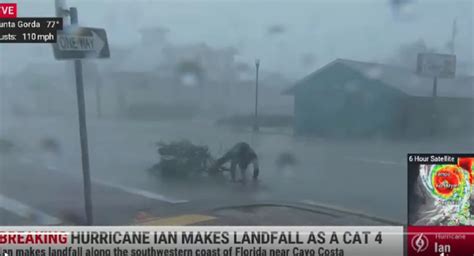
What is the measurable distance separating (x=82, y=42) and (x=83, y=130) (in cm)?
48

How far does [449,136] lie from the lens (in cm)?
245

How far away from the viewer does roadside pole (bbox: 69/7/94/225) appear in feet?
7.89

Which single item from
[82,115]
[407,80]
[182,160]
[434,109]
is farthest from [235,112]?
[434,109]

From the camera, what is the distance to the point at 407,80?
246cm

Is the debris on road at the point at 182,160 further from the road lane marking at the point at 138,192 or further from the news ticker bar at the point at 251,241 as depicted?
the news ticker bar at the point at 251,241

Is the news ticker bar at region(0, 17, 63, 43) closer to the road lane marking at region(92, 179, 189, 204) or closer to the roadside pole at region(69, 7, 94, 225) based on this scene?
the roadside pole at region(69, 7, 94, 225)

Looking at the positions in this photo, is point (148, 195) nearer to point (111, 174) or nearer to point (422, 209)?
point (111, 174)

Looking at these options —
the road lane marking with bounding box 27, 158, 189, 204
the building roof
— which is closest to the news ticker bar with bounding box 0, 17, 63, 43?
the road lane marking with bounding box 27, 158, 189, 204

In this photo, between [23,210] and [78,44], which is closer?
[78,44]

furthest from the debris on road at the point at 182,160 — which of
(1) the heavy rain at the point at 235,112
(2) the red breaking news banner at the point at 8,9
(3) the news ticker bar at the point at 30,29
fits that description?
(2) the red breaking news banner at the point at 8,9

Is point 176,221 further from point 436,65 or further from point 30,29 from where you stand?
point 436,65

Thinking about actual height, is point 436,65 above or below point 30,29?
below

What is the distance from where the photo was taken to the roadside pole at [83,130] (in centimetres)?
241

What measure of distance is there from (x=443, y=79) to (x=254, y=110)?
42.1 inches
